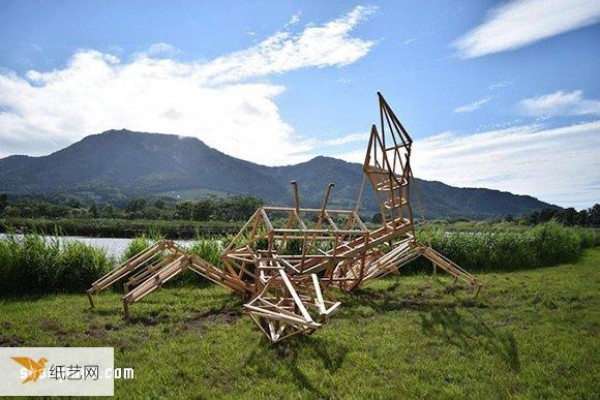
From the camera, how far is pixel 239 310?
8828 millimetres

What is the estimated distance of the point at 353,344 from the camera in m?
6.64

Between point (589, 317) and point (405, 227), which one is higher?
point (405, 227)

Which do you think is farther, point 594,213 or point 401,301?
point 594,213

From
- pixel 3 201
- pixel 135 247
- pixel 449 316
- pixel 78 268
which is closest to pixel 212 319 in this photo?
pixel 449 316

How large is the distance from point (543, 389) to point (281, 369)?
10.3 feet

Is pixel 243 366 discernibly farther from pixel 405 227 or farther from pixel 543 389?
pixel 405 227

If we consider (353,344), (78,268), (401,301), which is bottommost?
(401,301)

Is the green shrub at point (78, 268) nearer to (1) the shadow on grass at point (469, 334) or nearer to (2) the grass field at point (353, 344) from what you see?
Answer: (2) the grass field at point (353, 344)

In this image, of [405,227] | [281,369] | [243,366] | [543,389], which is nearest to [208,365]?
[243,366]

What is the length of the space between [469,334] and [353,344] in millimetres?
2102

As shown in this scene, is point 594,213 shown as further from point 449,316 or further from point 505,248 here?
point 449,316

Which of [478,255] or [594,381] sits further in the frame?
[478,255]

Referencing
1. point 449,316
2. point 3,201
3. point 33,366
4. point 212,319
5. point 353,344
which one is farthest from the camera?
point 3,201

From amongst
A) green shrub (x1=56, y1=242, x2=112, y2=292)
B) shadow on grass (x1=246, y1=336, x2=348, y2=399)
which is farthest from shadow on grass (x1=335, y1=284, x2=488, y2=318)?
green shrub (x1=56, y1=242, x2=112, y2=292)
